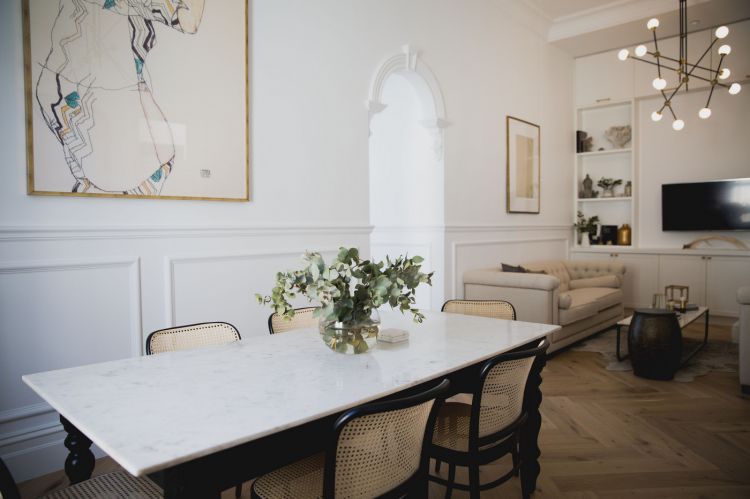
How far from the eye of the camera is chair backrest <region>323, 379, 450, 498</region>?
1204 millimetres

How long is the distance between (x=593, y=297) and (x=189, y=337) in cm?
448

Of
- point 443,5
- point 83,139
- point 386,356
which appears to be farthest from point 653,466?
point 443,5

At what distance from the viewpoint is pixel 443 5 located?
4.91 metres

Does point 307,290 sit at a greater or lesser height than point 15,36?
lesser

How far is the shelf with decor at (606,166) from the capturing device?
7.02 metres

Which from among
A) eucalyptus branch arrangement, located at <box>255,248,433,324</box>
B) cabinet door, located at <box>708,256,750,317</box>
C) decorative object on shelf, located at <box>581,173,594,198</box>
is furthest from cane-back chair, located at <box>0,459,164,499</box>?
decorative object on shelf, located at <box>581,173,594,198</box>

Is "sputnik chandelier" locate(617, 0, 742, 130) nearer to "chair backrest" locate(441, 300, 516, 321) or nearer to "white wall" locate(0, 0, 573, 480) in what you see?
"white wall" locate(0, 0, 573, 480)

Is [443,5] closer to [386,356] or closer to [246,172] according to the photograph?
[246,172]

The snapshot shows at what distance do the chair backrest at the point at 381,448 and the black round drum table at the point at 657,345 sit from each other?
3186mm

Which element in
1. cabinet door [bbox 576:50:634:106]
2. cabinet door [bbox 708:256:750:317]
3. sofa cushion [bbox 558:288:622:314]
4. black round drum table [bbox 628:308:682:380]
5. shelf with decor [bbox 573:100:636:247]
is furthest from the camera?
shelf with decor [bbox 573:100:636:247]

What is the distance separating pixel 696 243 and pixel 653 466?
192 inches

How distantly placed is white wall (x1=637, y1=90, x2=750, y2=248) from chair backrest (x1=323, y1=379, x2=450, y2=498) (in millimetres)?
6464

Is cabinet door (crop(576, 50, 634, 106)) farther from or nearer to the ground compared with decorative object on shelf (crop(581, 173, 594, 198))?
farther from the ground

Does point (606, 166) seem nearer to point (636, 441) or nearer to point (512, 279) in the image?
point (512, 279)
